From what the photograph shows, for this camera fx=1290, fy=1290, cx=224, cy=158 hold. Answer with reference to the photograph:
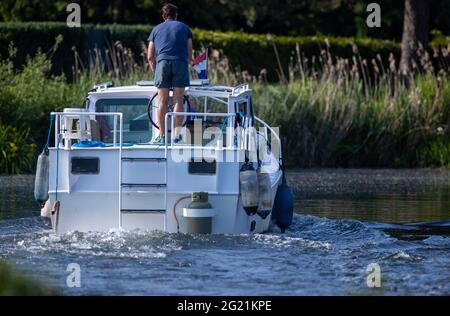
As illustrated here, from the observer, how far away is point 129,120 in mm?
15594

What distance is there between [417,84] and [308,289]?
51.4ft

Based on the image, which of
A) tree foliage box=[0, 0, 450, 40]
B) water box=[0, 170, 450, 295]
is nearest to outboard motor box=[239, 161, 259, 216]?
water box=[0, 170, 450, 295]

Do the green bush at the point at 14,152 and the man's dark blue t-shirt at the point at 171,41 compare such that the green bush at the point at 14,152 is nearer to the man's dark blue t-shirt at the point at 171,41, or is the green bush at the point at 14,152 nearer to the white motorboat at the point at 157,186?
the man's dark blue t-shirt at the point at 171,41

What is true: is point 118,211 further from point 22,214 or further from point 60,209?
point 22,214

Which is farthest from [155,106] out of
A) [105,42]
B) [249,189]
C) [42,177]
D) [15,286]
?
[105,42]

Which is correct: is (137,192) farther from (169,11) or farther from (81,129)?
(169,11)

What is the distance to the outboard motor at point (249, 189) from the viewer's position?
13.3 metres

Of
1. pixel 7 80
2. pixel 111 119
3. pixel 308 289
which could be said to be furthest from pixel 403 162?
→ pixel 308 289

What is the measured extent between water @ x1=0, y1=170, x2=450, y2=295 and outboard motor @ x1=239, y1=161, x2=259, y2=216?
37 centimetres

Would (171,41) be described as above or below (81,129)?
above

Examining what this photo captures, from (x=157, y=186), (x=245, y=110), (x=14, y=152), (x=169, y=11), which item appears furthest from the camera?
(x=14, y=152)

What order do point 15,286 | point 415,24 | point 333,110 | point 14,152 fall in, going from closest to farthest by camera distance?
point 15,286 < point 14,152 < point 333,110 < point 415,24

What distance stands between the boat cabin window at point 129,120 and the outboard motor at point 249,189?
2389mm

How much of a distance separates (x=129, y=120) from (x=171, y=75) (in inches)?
46.8
